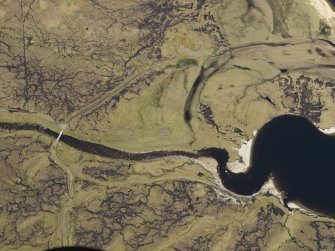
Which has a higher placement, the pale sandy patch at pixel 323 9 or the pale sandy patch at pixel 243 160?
the pale sandy patch at pixel 323 9

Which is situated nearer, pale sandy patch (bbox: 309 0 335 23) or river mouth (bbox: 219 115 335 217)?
river mouth (bbox: 219 115 335 217)

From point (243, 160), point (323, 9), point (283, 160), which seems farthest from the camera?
point (323, 9)

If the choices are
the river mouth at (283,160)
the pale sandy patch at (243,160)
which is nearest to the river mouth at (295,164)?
the river mouth at (283,160)

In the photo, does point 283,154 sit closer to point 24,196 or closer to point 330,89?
point 330,89

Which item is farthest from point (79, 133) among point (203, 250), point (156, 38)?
point (203, 250)

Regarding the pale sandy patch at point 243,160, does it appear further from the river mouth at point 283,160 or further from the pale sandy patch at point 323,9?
the pale sandy patch at point 323,9

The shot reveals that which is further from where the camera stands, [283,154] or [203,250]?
[283,154]

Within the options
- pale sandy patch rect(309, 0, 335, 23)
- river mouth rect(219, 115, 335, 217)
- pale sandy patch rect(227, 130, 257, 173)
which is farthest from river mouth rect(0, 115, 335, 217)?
pale sandy patch rect(309, 0, 335, 23)

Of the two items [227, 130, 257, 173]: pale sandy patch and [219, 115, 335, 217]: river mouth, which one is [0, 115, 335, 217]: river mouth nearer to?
[219, 115, 335, 217]: river mouth

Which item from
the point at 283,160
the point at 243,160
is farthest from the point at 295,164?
the point at 243,160

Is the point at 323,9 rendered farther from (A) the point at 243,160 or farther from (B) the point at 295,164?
(A) the point at 243,160

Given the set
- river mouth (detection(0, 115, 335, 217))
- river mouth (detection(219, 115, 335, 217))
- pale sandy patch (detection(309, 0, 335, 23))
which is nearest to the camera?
river mouth (detection(0, 115, 335, 217))
